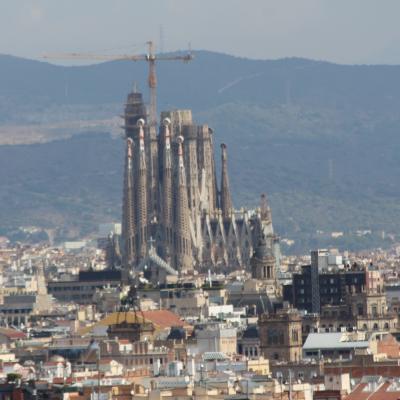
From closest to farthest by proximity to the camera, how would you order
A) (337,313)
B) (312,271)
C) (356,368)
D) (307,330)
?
(356,368), (307,330), (337,313), (312,271)

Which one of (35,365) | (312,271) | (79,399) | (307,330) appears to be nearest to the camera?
(79,399)

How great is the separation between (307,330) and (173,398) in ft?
192

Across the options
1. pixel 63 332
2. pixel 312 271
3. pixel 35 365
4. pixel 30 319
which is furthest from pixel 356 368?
pixel 30 319

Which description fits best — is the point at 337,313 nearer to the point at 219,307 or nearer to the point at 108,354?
the point at 219,307

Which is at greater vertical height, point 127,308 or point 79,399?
point 127,308

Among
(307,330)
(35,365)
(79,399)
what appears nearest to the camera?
(79,399)

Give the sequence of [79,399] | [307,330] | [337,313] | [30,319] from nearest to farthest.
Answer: [79,399] < [307,330] < [337,313] < [30,319]

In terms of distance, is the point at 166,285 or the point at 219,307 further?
the point at 166,285

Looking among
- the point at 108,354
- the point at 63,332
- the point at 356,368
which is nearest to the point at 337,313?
the point at 63,332

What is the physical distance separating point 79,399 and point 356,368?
2672 cm

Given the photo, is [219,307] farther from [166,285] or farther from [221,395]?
[221,395]

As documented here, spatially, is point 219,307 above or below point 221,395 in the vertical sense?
above

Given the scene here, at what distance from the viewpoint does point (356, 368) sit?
4001 inches

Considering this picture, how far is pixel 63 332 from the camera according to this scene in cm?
14475
